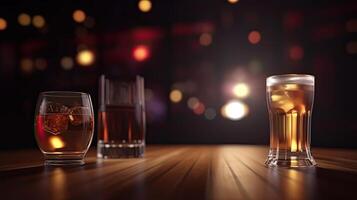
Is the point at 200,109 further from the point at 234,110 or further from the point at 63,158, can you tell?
the point at 63,158

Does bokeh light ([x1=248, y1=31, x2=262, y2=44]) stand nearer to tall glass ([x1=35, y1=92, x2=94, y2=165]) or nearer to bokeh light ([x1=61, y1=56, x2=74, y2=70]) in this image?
bokeh light ([x1=61, y1=56, x2=74, y2=70])

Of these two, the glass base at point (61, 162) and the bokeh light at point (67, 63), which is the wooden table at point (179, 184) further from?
the bokeh light at point (67, 63)

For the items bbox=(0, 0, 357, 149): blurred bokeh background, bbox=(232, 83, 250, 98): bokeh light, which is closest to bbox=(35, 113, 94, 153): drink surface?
bbox=(0, 0, 357, 149): blurred bokeh background

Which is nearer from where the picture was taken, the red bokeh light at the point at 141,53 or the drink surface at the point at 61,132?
the drink surface at the point at 61,132

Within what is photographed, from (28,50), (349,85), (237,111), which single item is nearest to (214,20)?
(237,111)

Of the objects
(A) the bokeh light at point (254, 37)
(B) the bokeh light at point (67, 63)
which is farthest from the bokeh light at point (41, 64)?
(A) the bokeh light at point (254, 37)

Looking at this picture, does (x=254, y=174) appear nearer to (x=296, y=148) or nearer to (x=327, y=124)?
(x=296, y=148)
